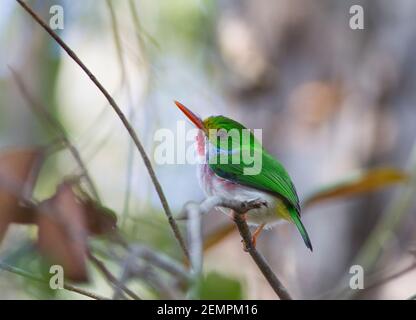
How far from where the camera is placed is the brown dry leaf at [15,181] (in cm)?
67

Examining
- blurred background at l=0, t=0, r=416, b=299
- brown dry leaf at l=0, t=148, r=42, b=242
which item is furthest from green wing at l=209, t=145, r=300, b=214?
blurred background at l=0, t=0, r=416, b=299

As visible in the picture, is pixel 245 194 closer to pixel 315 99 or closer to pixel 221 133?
pixel 221 133

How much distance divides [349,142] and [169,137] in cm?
81

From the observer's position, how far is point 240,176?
2.61 feet

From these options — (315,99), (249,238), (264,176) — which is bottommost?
(249,238)

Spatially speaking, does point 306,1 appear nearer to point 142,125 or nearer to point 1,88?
point 1,88

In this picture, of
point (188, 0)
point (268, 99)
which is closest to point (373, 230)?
point (268, 99)

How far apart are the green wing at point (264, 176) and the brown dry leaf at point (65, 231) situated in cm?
19

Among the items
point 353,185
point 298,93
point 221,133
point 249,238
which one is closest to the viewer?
point 249,238

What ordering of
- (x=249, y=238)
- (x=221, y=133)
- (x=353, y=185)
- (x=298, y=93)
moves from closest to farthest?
(x=249, y=238) < (x=221, y=133) < (x=353, y=185) < (x=298, y=93)

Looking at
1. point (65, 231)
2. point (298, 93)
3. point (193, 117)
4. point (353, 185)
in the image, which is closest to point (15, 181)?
point (65, 231)

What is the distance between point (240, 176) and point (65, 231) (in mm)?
226

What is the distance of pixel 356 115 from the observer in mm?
1565
